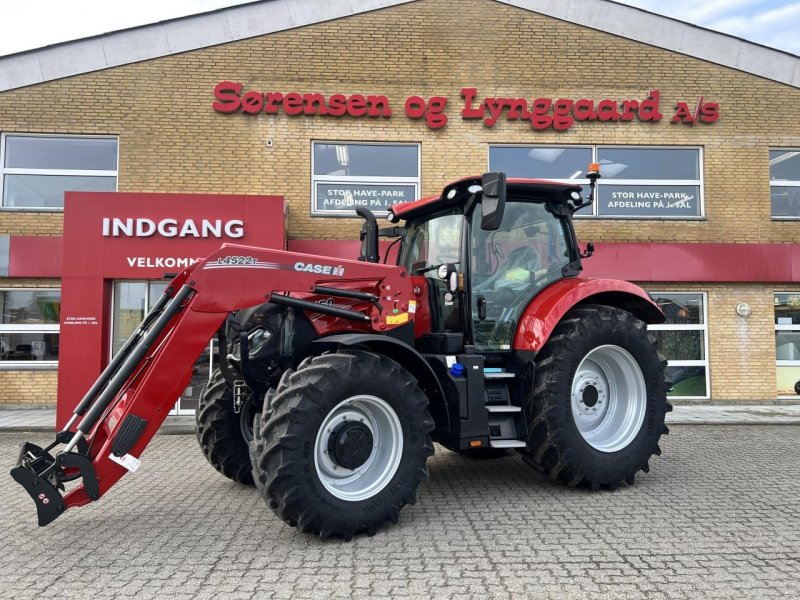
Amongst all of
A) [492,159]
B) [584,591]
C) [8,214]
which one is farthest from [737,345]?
[8,214]

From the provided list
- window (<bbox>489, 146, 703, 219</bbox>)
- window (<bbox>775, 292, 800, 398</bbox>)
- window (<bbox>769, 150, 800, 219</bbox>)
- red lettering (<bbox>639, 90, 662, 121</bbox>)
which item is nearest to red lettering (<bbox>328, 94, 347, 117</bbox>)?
window (<bbox>489, 146, 703, 219</bbox>)

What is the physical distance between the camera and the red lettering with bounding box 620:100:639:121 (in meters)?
11.1

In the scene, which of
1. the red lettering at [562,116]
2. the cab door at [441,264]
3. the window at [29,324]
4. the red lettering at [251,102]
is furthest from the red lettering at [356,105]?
the window at [29,324]

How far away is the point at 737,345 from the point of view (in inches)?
428

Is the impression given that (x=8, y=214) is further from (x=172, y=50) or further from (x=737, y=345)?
(x=737, y=345)

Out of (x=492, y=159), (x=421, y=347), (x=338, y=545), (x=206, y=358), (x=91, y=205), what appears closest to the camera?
(x=338, y=545)

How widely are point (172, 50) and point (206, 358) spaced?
883 centimetres

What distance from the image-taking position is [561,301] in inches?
187

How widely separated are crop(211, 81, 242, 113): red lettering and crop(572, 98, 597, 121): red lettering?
21.1 ft

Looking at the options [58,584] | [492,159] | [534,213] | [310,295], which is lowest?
[58,584]

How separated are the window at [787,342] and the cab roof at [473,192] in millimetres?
8200

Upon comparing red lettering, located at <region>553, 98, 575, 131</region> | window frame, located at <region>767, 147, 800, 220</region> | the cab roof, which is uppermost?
red lettering, located at <region>553, 98, 575, 131</region>

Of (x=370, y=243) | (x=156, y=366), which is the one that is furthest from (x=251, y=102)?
(x=156, y=366)

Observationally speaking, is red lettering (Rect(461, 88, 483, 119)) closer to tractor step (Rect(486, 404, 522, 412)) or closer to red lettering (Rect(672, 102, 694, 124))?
red lettering (Rect(672, 102, 694, 124))
